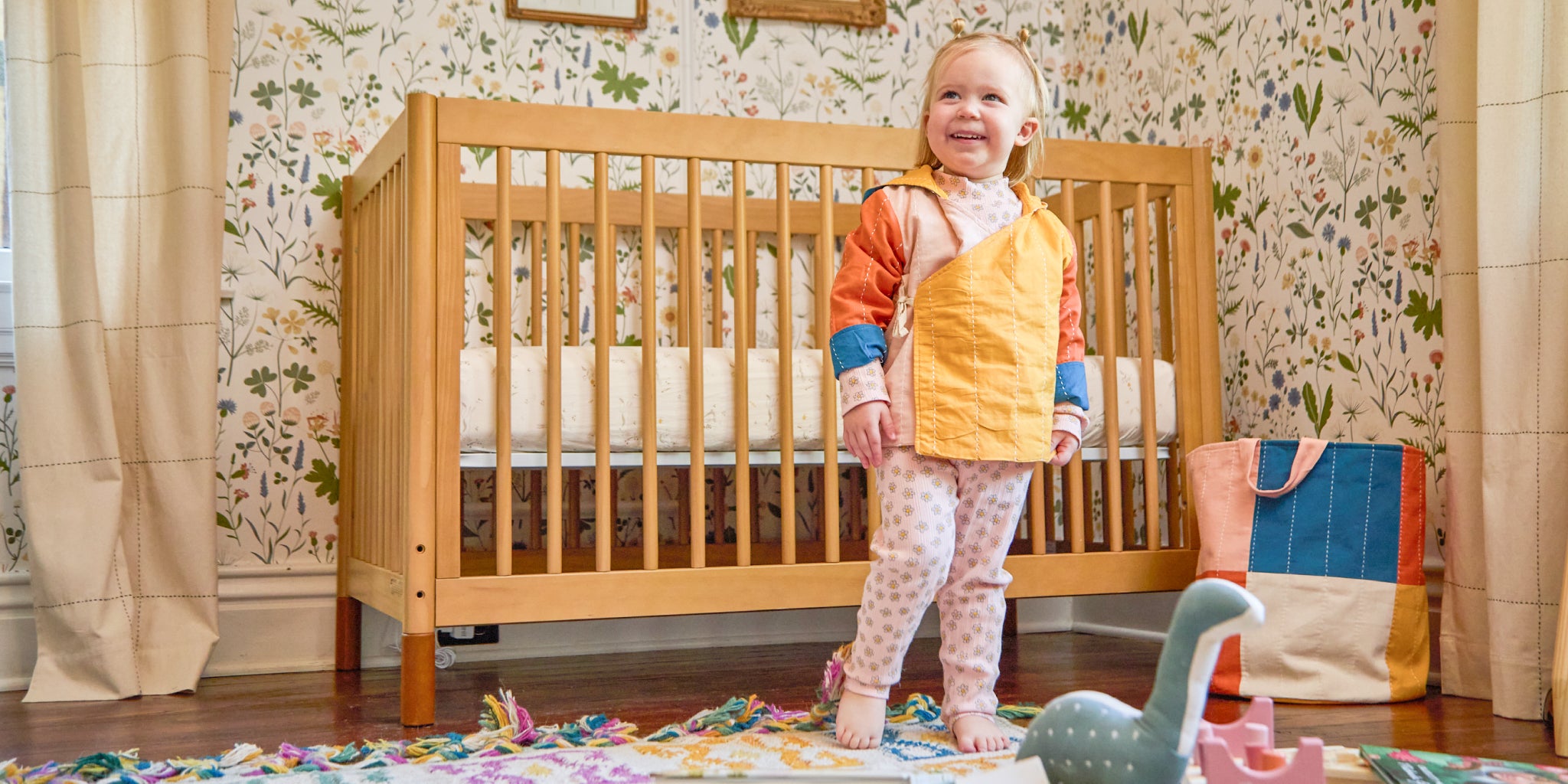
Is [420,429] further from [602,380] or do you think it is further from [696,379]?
[696,379]

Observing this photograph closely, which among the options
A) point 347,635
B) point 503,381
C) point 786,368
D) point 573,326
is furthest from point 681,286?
point 347,635

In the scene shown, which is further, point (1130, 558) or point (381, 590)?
point (1130, 558)

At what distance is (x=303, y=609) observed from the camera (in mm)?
2115

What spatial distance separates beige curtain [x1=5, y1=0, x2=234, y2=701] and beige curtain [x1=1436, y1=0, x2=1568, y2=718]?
6.01ft

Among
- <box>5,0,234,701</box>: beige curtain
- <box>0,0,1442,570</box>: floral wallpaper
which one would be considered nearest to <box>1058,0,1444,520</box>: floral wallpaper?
<box>0,0,1442,570</box>: floral wallpaper

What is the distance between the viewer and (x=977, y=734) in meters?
1.36

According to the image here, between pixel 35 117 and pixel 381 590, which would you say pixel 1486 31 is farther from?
pixel 35 117

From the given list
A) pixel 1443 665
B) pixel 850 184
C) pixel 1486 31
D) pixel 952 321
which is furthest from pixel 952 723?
pixel 850 184

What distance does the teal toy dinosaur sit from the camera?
2.66ft

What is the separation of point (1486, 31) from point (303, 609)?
203 centimetres

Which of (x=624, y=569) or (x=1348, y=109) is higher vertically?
(x=1348, y=109)

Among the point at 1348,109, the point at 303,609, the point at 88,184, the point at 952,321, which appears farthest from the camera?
the point at 303,609

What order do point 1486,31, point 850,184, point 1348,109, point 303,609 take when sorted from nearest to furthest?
1. point 1486,31
2. point 1348,109
3. point 303,609
4. point 850,184

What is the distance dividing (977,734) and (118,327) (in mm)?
1420
